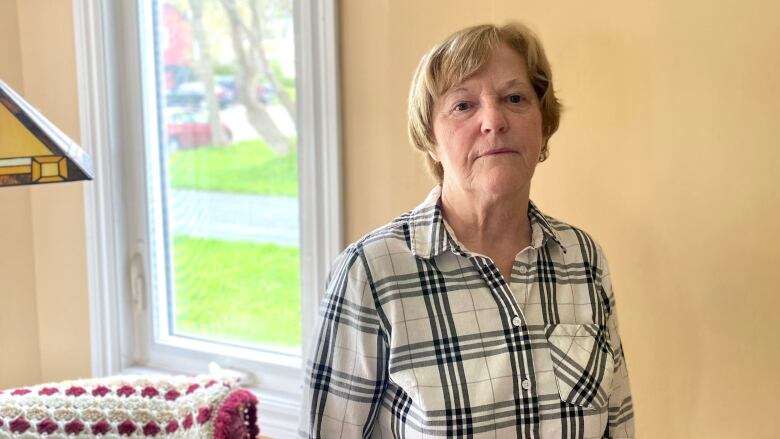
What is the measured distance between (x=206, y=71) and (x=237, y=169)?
0.26m

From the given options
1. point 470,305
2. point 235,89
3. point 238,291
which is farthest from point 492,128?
point 238,291

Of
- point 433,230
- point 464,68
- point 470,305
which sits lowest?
point 470,305

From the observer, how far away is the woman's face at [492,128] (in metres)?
1.12

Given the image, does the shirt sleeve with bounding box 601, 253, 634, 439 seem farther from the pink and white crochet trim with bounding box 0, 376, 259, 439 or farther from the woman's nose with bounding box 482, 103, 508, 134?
the pink and white crochet trim with bounding box 0, 376, 259, 439

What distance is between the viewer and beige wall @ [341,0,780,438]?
133 centimetres

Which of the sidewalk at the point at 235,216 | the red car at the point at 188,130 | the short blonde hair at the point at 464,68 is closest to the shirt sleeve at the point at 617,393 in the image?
the short blonde hair at the point at 464,68

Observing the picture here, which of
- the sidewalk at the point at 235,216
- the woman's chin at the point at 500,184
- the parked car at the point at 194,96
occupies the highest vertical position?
the parked car at the point at 194,96

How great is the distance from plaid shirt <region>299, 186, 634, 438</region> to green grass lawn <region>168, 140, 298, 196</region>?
0.73m

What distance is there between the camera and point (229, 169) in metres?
1.96

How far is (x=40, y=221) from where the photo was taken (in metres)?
2.10

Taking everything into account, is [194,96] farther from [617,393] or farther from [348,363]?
[617,393]

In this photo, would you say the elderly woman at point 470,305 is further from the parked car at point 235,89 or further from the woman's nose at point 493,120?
the parked car at point 235,89

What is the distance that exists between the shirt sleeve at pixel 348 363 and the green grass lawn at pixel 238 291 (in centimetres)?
78

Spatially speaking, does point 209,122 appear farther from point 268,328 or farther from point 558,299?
point 558,299
